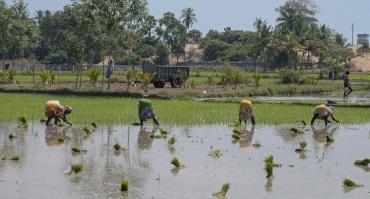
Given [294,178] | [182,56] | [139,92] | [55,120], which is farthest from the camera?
[182,56]

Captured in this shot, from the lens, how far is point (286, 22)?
8344 centimetres

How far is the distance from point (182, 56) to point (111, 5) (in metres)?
67.3

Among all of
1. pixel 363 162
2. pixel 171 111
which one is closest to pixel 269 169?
pixel 363 162

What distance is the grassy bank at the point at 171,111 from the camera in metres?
20.1

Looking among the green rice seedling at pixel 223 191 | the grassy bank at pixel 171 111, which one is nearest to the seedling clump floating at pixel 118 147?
the green rice seedling at pixel 223 191

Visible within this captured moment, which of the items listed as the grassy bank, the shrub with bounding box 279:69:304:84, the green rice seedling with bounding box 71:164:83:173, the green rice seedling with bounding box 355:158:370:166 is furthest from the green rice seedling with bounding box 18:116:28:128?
the shrub with bounding box 279:69:304:84

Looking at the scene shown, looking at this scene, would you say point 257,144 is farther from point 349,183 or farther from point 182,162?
point 349,183

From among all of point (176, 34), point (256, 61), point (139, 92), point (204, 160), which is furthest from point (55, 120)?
point (176, 34)

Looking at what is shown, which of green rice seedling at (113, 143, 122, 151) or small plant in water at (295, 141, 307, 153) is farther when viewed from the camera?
small plant in water at (295, 141, 307, 153)

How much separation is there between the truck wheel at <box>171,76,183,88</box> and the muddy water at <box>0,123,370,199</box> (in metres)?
18.9

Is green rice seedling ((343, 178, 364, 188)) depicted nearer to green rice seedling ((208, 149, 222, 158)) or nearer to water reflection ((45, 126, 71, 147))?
green rice seedling ((208, 149, 222, 158))

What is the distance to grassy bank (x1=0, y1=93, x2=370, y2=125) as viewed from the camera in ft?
66.0

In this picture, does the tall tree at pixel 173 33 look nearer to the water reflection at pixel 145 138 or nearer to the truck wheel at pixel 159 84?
the truck wheel at pixel 159 84

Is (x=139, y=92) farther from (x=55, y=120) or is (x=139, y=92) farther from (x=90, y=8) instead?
(x=55, y=120)
